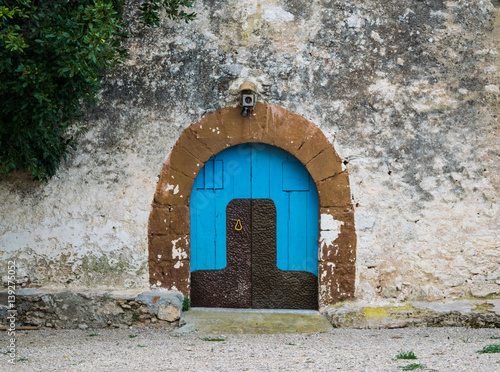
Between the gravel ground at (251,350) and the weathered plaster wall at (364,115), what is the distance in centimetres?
59

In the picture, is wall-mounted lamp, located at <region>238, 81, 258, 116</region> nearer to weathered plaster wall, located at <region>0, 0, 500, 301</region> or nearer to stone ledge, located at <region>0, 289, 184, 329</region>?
weathered plaster wall, located at <region>0, 0, 500, 301</region>

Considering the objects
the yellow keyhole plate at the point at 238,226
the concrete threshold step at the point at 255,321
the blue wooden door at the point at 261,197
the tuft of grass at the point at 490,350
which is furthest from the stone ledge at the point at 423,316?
the yellow keyhole plate at the point at 238,226

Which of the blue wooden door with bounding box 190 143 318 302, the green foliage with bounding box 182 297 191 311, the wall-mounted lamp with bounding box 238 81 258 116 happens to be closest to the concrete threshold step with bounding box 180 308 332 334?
the green foliage with bounding box 182 297 191 311

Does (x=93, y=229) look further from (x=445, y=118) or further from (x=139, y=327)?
(x=445, y=118)

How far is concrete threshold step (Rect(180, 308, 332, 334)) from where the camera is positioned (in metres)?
5.25

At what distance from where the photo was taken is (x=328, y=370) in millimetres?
3918

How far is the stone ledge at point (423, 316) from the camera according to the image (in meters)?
5.34

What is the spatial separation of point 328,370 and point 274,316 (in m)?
1.63

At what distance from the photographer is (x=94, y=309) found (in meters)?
5.52

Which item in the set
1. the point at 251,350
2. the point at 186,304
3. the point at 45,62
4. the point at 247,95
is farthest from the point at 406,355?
the point at 45,62

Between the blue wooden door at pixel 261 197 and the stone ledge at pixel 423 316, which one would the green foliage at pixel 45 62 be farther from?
the stone ledge at pixel 423 316

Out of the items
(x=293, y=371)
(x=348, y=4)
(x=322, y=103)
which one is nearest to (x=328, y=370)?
(x=293, y=371)

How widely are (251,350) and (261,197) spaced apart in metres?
1.67

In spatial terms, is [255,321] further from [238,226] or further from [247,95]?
[247,95]
